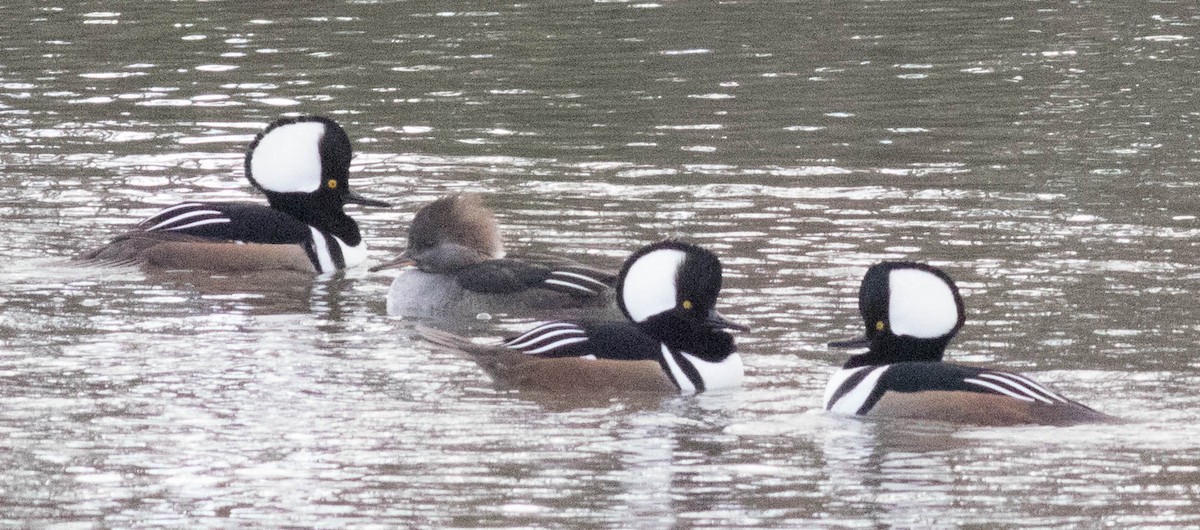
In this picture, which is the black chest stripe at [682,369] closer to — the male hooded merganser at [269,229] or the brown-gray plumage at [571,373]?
the brown-gray plumage at [571,373]

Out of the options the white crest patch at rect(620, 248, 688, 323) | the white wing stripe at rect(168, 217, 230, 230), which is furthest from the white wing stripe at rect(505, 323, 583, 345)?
the white wing stripe at rect(168, 217, 230, 230)

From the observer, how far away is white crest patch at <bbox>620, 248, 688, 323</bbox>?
906cm

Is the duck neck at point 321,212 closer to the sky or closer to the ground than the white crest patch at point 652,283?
closer to the ground

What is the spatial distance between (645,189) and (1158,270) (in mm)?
3704

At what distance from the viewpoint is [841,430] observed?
27.7 ft

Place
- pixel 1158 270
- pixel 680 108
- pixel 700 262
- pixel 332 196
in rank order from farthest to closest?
pixel 680 108
pixel 332 196
pixel 1158 270
pixel 700 262

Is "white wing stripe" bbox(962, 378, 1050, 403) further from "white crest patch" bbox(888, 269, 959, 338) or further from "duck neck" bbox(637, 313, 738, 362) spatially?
"duck neck" bbox(637, 313, 738, 362)

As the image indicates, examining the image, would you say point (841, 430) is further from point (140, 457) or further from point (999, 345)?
point (140, 457)

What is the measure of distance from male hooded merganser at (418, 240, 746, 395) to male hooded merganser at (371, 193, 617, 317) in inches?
55.8

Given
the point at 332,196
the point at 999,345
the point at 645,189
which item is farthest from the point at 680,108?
the point at 999,345

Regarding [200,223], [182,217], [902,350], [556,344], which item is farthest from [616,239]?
[902,350]

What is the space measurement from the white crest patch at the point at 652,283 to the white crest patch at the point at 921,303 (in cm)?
98

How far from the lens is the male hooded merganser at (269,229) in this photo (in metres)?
12.2

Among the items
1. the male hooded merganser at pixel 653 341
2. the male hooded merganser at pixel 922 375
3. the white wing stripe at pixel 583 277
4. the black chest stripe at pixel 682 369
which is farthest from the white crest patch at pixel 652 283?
the white wing stripe at pixel 583 277
